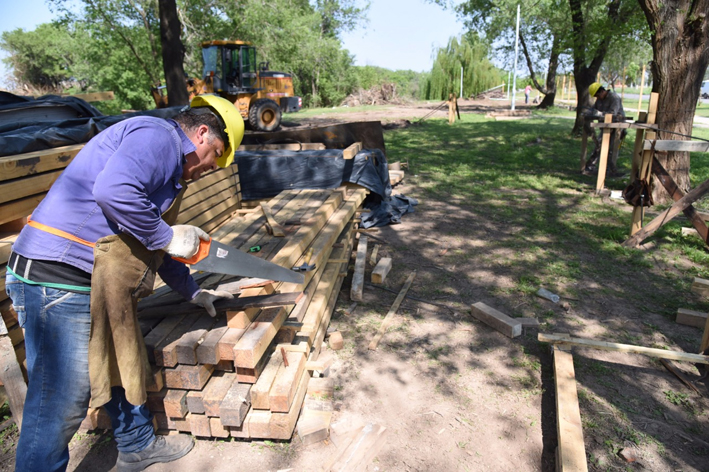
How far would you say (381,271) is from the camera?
515 centimetres

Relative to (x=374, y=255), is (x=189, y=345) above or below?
above

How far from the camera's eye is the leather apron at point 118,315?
2.11 metres

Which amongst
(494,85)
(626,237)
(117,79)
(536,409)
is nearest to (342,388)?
(536,409)

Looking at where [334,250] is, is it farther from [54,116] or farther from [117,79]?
[117,79]

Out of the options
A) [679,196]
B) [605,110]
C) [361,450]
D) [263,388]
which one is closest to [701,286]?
[679,196]

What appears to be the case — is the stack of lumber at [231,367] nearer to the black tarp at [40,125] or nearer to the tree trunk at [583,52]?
the black tarp at [40,125]

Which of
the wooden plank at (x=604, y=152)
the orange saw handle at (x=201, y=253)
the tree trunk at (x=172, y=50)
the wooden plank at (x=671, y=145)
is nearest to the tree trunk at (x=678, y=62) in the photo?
the wooden plank at (x=604, y=152)

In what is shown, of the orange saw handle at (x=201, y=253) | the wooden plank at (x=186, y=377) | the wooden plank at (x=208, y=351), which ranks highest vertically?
the orange saw handle at (x=201, y=253)

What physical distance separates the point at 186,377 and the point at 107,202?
3.94 ft

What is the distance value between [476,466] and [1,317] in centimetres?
301

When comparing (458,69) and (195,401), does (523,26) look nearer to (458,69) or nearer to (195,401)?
(458,69)

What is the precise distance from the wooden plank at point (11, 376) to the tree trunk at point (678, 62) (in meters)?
8.38

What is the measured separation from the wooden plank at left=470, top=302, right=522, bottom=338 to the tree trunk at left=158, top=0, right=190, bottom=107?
11009 mm

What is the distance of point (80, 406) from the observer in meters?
2.26
